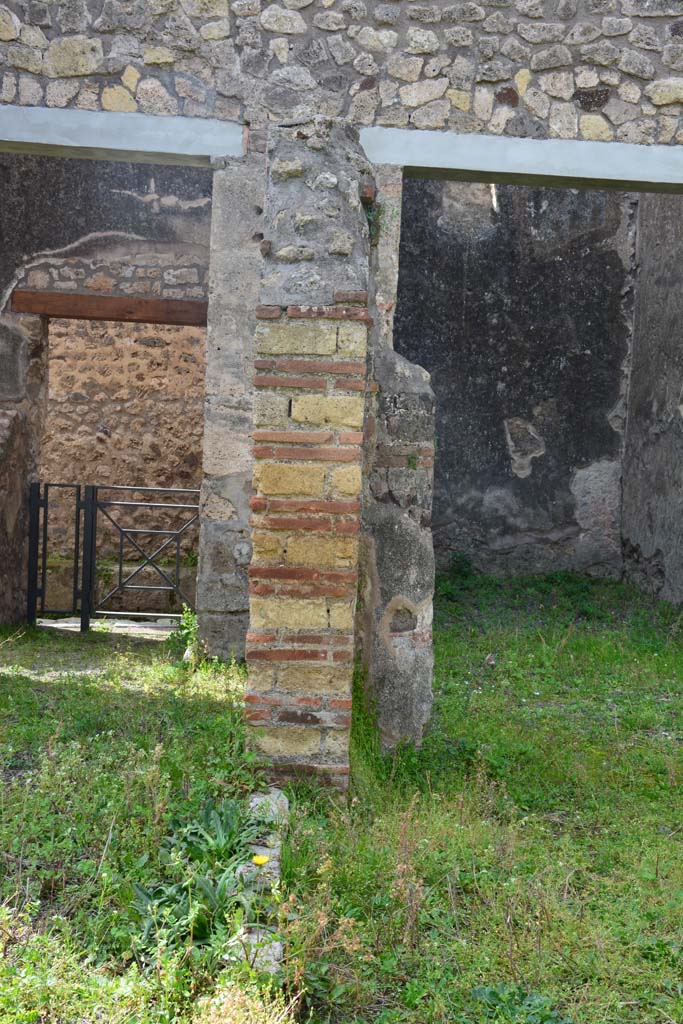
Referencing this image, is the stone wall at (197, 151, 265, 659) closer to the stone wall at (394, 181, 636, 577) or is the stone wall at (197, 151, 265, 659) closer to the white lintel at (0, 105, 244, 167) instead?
the white lintel at (0, 105, 244, 167)

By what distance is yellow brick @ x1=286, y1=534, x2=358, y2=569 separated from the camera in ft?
13.0

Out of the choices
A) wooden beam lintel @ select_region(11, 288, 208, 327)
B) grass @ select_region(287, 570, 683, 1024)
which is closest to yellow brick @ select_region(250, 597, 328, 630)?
grass @ select_region(287, 570, 683, 1024)

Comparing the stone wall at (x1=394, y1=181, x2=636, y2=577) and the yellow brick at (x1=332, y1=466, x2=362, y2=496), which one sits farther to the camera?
the stone wall at (x1=394, y1=181, x2=636, y2=577)

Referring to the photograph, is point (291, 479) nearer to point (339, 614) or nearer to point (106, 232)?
point (339, 614)

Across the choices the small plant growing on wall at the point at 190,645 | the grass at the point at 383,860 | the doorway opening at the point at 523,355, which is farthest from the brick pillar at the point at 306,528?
the doorway opening at the point at 523,355

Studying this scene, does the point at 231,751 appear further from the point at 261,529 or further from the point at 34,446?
the point at 34,446

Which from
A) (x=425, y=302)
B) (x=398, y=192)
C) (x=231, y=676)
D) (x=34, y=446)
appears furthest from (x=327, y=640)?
(x=425, y=302)

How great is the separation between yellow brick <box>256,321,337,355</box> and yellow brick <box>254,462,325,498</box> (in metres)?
0.44

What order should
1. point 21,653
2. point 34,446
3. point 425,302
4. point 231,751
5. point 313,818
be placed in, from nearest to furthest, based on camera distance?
point 313,818
point 231,751
point 21,653
point 34,446
point 425,302

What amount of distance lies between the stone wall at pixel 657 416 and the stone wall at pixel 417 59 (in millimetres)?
3696

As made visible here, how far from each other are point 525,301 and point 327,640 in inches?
288

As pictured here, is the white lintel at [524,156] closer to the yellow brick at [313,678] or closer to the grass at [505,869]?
the grass at [505,869]

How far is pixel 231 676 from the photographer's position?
6.13 meters

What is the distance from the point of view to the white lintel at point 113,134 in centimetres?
582
